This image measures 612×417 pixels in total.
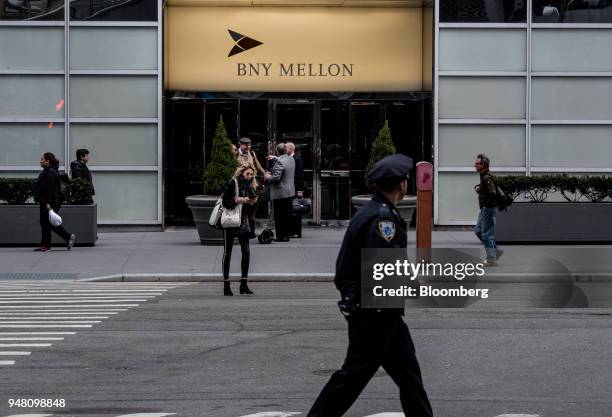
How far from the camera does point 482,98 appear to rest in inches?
985

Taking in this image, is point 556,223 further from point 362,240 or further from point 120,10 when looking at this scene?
point 362,240

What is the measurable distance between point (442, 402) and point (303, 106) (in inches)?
686

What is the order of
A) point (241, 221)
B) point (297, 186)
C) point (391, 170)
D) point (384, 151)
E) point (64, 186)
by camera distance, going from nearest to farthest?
point (391, 170) → point (241, 221) → point (64, 186) → point (384, 151) → point (297, 186)

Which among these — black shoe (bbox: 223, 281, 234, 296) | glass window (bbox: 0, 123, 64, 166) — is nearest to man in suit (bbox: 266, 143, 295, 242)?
glass window (bbox: 0, 123, 64, 166)

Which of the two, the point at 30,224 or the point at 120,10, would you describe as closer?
the point at 30,224

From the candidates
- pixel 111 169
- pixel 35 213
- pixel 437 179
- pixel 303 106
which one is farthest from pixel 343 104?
pixel 35 213

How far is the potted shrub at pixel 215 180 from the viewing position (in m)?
22.3

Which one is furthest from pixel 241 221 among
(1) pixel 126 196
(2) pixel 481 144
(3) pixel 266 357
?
(2) pixel 481 144

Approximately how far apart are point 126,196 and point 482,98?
762 centimetres

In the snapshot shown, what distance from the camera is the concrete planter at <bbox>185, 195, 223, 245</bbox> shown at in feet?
72.4

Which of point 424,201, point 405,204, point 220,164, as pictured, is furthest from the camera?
point 405,204

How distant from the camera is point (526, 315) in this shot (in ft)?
45.5

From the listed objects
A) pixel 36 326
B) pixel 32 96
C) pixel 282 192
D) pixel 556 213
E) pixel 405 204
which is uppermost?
pixel 32 96

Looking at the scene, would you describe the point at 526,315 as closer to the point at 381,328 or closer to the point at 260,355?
the point at 260,355
